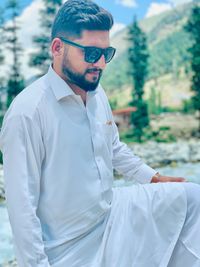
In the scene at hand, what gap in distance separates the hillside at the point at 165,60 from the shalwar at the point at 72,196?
4561 mm

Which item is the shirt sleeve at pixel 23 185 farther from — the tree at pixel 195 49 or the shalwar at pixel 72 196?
the tree at pixel 195 49

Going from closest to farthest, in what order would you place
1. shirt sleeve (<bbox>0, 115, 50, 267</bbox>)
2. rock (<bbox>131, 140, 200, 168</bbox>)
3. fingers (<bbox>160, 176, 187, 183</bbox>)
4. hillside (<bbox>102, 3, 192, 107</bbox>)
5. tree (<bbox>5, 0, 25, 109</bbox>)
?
shirt sleeve (<bbox>0, 115, 50, 267</bbox>) < fingers (<bbox>160, 176, 187, 183</bbox>) < tree (<bbox>5, 0, 25, 109</bbox>) < rock (<bbox>131, 140, 200, 168</bbox>) < hillside (<bbox>102, 3, 192, 107</bbox>)

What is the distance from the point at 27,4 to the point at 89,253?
4495 mm

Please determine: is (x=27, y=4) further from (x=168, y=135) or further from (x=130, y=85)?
(x=168, y=135)

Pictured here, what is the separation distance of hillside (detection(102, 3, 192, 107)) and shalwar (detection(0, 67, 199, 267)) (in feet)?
15.0

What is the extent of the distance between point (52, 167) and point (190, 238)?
43 cm

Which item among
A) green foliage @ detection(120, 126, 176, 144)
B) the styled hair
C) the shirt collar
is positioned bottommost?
green foliage @ detection(120, 126, 176, 144)

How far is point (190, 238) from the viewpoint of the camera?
5.03 ft

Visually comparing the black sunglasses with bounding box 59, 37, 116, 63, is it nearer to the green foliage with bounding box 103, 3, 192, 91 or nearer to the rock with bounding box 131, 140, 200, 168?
the rock with bounding box 131, 140, 200, 168

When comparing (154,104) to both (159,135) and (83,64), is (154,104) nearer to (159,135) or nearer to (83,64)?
(159,135)

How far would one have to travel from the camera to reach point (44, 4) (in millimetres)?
5684

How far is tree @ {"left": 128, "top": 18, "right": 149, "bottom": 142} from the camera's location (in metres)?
6.15

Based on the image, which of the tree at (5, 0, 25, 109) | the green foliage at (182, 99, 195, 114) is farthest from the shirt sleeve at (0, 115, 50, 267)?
the green foliage at (182, 99, 195, 114)

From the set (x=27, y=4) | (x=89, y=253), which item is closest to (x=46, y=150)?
(x=89, y=253)
